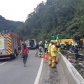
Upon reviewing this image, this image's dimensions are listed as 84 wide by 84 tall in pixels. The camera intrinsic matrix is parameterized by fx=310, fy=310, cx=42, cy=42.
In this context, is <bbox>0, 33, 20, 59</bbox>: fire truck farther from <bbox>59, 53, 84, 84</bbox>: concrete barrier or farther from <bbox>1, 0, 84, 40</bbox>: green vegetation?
<bbox>1, 0, 84, 40</bbox>: green vegetation

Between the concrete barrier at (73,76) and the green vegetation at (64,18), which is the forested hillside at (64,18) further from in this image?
the concrete barrier at (73,76)

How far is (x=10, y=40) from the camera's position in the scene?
28172mm

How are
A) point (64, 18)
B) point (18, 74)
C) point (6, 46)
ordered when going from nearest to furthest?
point (18, 74) < point (6, 46) < point (64, 18)

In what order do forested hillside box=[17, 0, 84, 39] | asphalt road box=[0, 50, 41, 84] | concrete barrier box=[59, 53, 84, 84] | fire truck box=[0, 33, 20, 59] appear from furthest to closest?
forested hillside box=[17, 0, 84, 39] < fire truck box=[0, 33, 20, 59] < asphalt road box=[0, 50, 41, 84] < concrete barrier box=[59, 53, 84, 84]

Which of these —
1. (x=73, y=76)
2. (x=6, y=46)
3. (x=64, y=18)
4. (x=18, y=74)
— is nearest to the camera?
(x=73, y=76)

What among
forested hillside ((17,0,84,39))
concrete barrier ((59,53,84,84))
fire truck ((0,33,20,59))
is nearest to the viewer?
concrete barrier ((59,53,84,84))

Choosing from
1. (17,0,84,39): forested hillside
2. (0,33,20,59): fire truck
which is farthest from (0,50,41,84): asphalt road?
(17,0,84,39): forested hillside

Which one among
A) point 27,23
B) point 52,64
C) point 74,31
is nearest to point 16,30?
point 27,23

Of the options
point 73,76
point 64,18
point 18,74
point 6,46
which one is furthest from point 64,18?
point 73,76

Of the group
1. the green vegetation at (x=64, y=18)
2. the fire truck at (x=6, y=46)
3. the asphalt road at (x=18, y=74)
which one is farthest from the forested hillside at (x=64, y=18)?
the asphalt road at (x=18, y=74)

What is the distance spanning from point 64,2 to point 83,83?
77.1m

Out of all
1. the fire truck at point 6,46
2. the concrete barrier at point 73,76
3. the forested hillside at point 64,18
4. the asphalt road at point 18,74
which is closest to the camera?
the concrete barrier at point 73,76

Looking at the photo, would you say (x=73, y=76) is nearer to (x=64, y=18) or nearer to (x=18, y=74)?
(x=18, y=74)

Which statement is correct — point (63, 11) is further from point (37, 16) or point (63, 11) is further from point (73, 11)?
point (37, 16)
